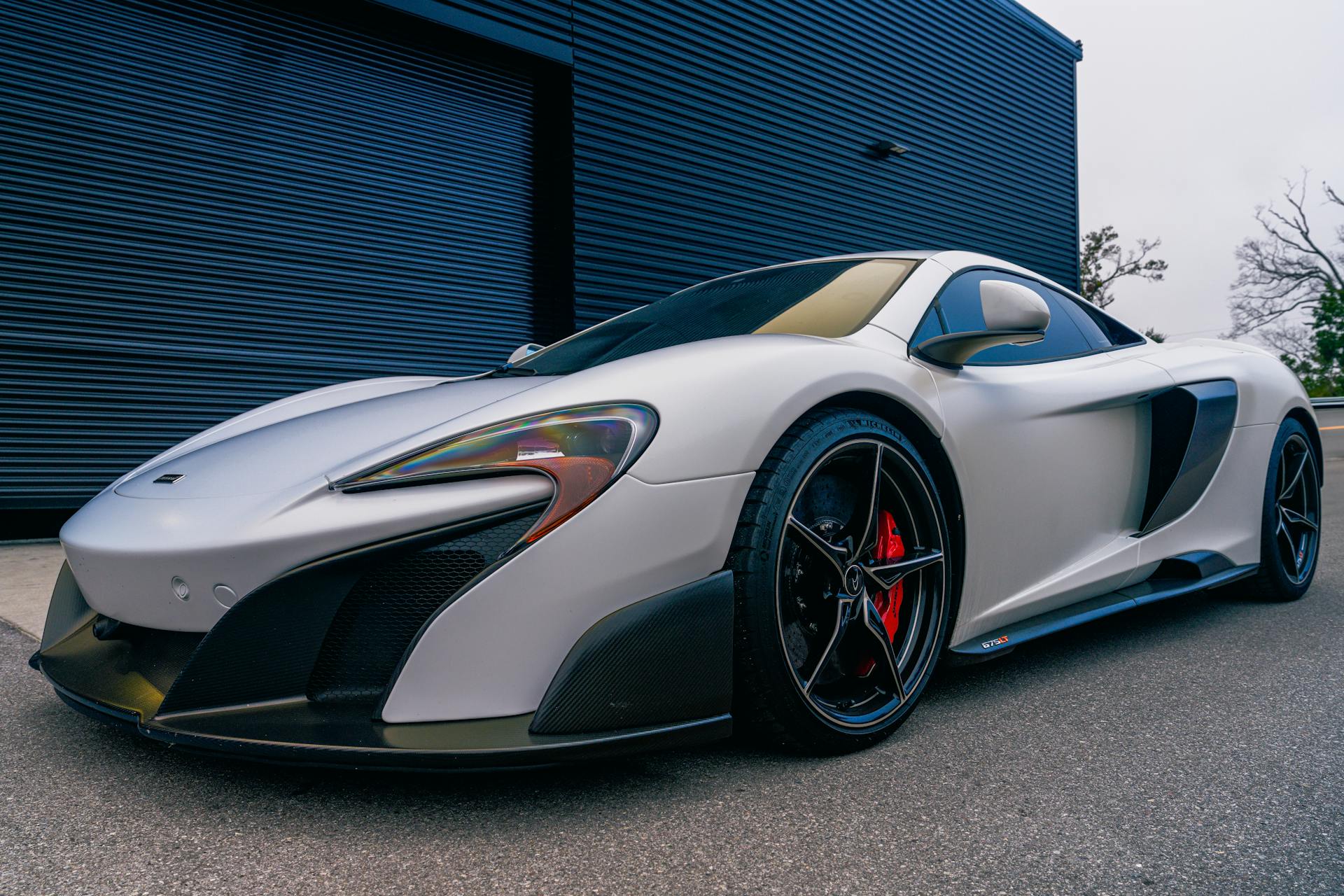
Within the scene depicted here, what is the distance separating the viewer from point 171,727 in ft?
4.69

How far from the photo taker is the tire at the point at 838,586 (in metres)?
1.65

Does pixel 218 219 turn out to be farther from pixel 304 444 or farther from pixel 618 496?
pixel 618 496

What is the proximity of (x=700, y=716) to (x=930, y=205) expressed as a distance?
9.46 metres

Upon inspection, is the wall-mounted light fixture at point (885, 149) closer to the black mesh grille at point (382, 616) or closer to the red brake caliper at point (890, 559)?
the red brake caliper at point (890, 559)

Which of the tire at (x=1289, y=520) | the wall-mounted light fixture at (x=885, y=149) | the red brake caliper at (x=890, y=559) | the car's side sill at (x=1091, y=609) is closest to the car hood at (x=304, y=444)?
the red brake caliper at (x=890, y=559)

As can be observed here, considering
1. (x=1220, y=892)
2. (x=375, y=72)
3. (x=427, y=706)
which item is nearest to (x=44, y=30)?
(x=375, y=72)

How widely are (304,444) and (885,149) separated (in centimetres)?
861

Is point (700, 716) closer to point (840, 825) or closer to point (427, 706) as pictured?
point (840, 825)

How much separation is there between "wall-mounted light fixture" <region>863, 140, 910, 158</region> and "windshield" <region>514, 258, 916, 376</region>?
23.4ft

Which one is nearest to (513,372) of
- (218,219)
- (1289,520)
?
(1289,520)

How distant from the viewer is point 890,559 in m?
1.96

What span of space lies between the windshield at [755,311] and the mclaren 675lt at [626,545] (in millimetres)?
15

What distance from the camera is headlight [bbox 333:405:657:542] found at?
1.51 meters

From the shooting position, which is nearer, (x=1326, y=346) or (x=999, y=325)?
(x=999, y=325)
